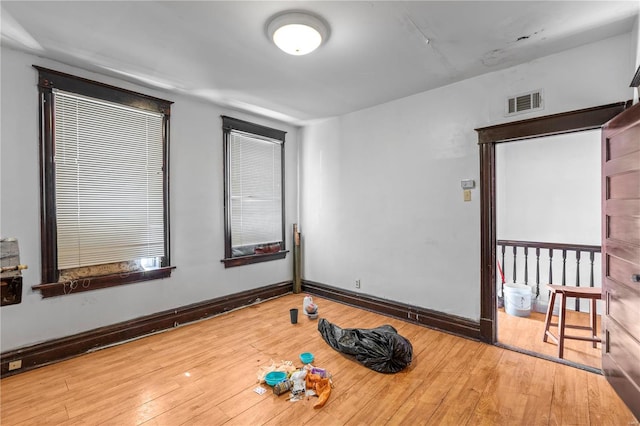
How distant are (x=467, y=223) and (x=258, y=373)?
2613 millimetres

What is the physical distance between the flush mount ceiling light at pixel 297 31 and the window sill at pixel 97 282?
→ 280 centimetres

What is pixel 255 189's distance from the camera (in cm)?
445

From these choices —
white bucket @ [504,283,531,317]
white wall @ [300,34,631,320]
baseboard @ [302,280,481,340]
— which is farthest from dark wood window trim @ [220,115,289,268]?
white bucket @ [504,283,531,317]

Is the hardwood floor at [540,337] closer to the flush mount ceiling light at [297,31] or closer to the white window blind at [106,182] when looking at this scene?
the flush mount ceiling light at [297,31]

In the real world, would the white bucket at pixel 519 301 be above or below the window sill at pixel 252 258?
below

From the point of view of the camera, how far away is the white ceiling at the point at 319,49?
2035mm

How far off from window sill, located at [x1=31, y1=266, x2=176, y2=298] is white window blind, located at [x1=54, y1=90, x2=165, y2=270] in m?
0.17

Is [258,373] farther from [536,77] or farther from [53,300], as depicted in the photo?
[536,77]

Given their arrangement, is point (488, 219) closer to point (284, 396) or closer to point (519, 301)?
point (519, 301)

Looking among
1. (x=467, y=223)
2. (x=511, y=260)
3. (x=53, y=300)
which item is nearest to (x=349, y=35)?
(x=467, y=223)

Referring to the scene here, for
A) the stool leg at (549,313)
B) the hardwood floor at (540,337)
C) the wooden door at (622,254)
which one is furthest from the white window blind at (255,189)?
the wooden door at (622,254)

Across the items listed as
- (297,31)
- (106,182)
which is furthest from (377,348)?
(106,182)

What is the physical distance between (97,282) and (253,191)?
2196 millimetres

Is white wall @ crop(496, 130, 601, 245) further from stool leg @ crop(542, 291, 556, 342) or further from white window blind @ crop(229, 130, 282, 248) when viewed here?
white window blind @ crop(229, 130, 282, 248)
